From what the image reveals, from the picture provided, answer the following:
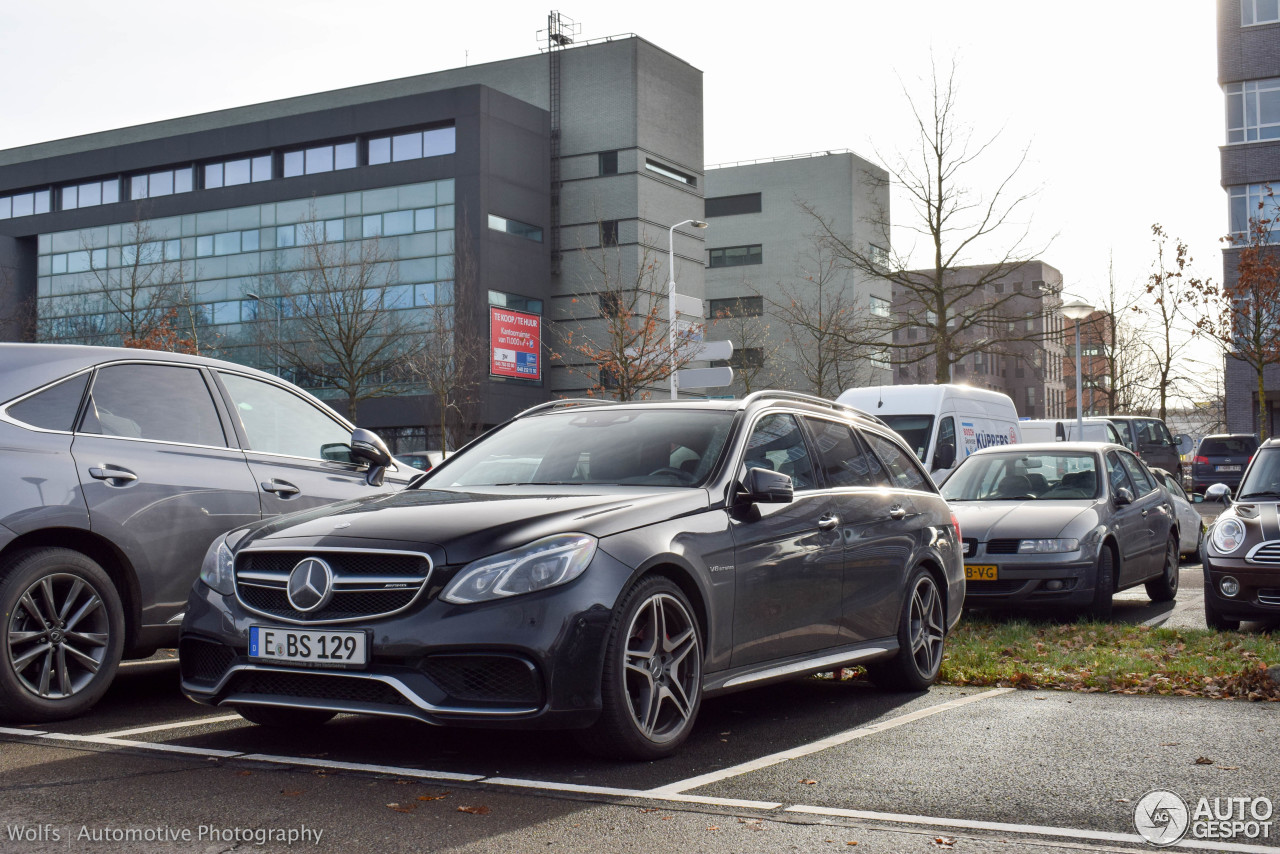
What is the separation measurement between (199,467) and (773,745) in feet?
10.8

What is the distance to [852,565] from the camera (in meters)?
6.66

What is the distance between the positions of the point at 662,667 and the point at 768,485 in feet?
3.25

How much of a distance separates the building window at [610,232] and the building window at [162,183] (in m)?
18.5

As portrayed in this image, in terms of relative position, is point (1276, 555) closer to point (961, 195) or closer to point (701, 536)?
point (701, 536)

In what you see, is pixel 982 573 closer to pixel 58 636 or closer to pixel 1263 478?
pixel 1263 478

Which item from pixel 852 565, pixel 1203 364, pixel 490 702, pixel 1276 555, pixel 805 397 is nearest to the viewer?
pixel 490 702

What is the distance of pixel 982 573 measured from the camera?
10625mm

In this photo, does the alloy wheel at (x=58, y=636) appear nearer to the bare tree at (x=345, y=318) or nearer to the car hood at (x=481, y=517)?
the car hood at (x=481, y=517)

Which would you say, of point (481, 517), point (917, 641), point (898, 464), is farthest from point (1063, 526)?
point (481, 517)

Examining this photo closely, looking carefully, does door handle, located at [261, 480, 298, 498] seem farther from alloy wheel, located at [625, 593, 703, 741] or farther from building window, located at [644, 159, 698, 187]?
building window, located at [644, 159, 698, 187]

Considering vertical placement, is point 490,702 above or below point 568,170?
below

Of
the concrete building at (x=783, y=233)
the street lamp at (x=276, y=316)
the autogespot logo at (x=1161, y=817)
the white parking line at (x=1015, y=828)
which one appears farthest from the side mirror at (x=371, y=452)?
the concrete building at (x=783, y=233)

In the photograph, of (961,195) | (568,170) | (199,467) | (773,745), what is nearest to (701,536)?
(773,745)

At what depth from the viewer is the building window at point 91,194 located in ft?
200
